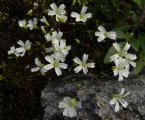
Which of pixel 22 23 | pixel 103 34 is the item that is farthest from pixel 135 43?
pixel 22 23

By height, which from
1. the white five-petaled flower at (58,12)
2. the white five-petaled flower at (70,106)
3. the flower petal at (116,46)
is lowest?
the white five-petaled flower at (70,106)

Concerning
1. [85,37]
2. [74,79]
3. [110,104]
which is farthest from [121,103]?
[85,37]

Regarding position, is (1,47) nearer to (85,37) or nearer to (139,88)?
(85,37)

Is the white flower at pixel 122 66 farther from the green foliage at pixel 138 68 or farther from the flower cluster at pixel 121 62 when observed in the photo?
the green foliage at pixel 138 68

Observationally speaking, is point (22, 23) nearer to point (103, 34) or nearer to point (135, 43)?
point (103, 34)

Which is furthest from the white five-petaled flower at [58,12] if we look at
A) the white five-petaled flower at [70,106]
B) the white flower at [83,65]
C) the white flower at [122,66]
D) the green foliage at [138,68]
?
the green foliage at [138,68]

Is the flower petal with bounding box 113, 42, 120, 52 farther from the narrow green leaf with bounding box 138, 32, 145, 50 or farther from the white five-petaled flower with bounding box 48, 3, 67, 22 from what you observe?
the white five-petaled flower with bounding box 48, 3, 67, 22

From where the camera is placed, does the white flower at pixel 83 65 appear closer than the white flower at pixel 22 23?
Yes
